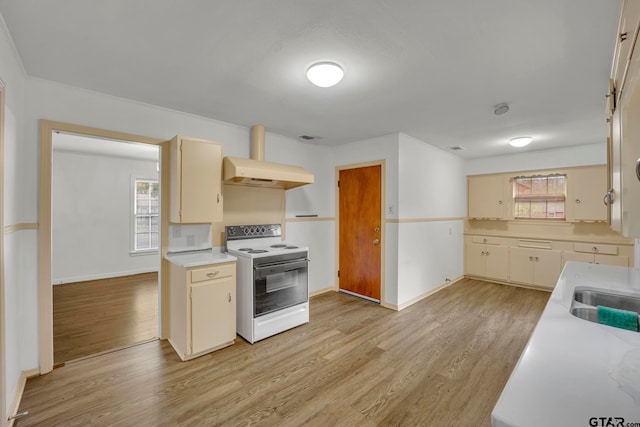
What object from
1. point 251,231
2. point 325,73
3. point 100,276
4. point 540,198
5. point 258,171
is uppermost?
point 325,73

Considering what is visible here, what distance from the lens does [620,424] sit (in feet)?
2.22

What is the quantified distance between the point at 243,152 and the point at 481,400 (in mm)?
3400

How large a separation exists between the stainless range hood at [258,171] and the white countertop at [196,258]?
836 mm

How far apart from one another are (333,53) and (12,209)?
2.52 meters

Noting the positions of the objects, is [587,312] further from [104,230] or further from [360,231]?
[104,230]

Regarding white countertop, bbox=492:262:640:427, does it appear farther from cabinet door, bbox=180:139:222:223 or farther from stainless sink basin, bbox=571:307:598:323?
cabinet door, bbox=180:139:222:223

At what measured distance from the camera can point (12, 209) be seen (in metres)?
1.96

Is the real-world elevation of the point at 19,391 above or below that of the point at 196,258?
below

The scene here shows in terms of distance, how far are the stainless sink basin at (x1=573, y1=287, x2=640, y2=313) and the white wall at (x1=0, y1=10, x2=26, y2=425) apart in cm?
366

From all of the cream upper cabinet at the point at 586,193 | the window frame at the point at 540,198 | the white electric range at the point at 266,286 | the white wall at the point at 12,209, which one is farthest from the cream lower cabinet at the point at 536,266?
the white wall at the point at 12,209

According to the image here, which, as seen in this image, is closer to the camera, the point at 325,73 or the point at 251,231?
the point at 325,73

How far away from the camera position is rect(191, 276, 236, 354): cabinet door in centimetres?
253

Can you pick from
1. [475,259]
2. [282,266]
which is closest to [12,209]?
[282,266]

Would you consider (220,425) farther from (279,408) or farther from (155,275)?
(155,275)
